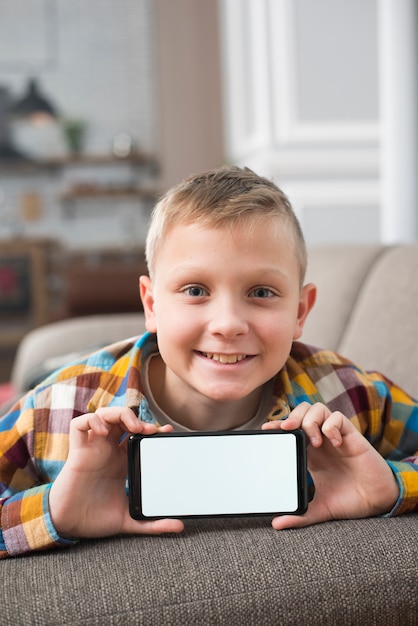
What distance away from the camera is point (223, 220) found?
100cm

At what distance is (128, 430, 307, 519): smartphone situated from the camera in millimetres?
921

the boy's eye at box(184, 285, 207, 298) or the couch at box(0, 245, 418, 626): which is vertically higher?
the boy's eye at box(184, 285, 207, 298)

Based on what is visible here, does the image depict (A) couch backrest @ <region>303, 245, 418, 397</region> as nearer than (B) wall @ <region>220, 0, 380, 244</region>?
Yes

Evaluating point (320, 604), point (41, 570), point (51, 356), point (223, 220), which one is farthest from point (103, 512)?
point (51, 356)

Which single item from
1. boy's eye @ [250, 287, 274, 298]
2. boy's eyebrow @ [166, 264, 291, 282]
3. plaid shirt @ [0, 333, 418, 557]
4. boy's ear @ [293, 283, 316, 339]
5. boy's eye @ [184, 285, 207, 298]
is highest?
boy's eyebrow @ [166, 264, 291, 282]

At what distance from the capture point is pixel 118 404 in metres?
1.10

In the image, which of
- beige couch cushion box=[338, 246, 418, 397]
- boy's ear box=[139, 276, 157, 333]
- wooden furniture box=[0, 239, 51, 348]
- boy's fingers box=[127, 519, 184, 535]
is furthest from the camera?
wooden furniture box=[0, 239, 51, 348]

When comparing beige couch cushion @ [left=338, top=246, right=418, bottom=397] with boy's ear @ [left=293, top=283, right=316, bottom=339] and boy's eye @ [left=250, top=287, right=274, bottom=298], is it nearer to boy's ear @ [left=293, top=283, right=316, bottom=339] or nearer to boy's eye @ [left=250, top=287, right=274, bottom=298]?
boy's ear @ [left=293, top=283, right=316, bottom=339]

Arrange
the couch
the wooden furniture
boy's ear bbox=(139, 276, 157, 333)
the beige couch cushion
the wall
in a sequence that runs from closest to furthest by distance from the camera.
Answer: the couch, boy's ear bbox=(139, 276, 157, 333), the beige couch cushion, the wall, the wooden furniture

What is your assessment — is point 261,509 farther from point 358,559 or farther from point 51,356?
point 51,356

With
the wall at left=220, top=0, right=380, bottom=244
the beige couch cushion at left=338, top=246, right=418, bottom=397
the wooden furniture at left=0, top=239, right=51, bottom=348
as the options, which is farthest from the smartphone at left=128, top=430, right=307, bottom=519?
the wooden furniture at left=0, top=239, right=51, bottom=348

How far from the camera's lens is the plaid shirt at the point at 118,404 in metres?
1.02

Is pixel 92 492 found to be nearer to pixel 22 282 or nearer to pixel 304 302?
pixel 304 302

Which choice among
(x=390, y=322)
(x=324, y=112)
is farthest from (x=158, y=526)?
(x=324, y=112)
